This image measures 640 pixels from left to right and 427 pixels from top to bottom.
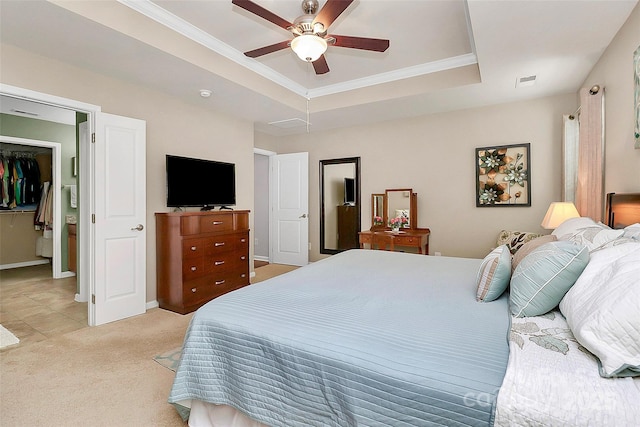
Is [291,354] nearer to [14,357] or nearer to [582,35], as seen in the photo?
[14,357]

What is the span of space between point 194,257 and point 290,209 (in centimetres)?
253

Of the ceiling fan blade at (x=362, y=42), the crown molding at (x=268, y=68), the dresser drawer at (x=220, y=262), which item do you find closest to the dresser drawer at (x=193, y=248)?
the dresser drawer at (x=220, y=262)

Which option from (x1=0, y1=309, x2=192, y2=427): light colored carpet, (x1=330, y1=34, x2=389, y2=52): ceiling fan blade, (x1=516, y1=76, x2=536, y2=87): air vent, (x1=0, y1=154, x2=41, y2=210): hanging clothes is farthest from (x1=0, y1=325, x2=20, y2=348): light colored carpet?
(x1=516, y1=76, x2=536, y2=87): air vent

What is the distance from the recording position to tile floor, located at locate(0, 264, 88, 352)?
290 centimetres

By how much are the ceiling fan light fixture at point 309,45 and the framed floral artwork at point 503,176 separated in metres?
2.93

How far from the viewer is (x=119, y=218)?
3.19 meters

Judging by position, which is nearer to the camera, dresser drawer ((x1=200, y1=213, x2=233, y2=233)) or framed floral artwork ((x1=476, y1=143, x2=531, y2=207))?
dresser drawer ((x1=200, y1=213, x2=233, y2=233))

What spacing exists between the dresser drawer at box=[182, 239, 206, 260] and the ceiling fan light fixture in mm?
2245

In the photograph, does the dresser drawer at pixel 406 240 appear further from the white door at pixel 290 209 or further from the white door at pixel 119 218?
the white door at pixel 119 218

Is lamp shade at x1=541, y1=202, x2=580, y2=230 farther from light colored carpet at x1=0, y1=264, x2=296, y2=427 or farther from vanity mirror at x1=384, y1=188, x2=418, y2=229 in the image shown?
light colored carpet at x1=0, y1=264, x2=296, y2=427

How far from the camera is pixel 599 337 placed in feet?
3.12

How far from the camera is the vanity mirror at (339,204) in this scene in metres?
5.30

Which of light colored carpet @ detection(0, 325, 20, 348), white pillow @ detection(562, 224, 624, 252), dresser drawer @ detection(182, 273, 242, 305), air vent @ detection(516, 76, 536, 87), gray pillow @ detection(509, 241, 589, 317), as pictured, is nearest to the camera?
gray pillow @ detection(509, 241, 589, 317)

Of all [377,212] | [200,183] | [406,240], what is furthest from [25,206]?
A: [406,240]
